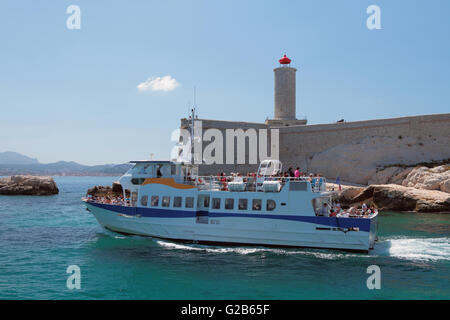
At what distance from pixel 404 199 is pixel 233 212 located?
21.9 metres

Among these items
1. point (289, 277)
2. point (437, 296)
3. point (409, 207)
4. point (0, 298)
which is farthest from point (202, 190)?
point (409, 207)

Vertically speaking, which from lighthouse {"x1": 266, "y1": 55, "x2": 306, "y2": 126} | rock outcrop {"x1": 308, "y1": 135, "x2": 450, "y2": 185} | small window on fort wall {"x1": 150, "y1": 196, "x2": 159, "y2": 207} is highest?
lighthouse {"x1": 266, "y1": 55, "x2": 306, "y2": 126}

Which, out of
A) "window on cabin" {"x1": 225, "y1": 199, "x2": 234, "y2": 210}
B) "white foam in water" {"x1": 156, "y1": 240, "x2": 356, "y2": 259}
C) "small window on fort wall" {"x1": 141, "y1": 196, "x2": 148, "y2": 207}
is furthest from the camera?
"small window on fort wall" {"x1": 141, "y1": 196, "x2": 148, "y2": 207}

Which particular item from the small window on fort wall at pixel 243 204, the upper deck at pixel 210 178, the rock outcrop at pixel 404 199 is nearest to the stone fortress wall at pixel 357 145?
the rock outcrop at pixel 404 199

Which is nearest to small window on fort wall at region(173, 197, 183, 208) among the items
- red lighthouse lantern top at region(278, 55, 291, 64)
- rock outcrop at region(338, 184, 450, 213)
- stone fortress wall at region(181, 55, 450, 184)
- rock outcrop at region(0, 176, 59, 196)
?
rock outcrop at region(338, 184, 450, 213)

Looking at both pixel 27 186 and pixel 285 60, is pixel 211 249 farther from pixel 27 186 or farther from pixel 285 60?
pixel 27 186

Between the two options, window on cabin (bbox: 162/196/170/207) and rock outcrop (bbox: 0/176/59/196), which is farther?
rock outcrop (bbox: 0/176/59/196)

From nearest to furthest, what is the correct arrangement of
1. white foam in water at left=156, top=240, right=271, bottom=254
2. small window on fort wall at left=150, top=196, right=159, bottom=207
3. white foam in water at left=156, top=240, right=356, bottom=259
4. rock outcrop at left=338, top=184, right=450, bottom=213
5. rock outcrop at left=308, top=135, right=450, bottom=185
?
1. white foam in water at left=156, top=240, right=356, bottom=259
2. white foam in water at left=156, top=240, right=271, bottom=254
3. small window on fort wall at left=150, top=196, right=159, bottom=207
4. rock outcrop at left=338, top=184, right=450, bottom=213
5. rock outcrop at left=308, top=135, right=450, bottom=185

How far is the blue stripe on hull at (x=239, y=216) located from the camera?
1695 cm

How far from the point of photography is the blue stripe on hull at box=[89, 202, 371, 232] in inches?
667

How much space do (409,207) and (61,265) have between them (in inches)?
1166

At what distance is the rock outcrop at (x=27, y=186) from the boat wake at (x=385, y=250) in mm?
46484

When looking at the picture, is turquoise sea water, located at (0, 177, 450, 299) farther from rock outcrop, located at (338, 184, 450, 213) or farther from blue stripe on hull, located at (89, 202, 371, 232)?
rock outcrop, located at (338, 184, 450, 213)

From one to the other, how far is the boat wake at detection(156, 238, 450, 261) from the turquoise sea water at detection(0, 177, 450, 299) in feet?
0.15
